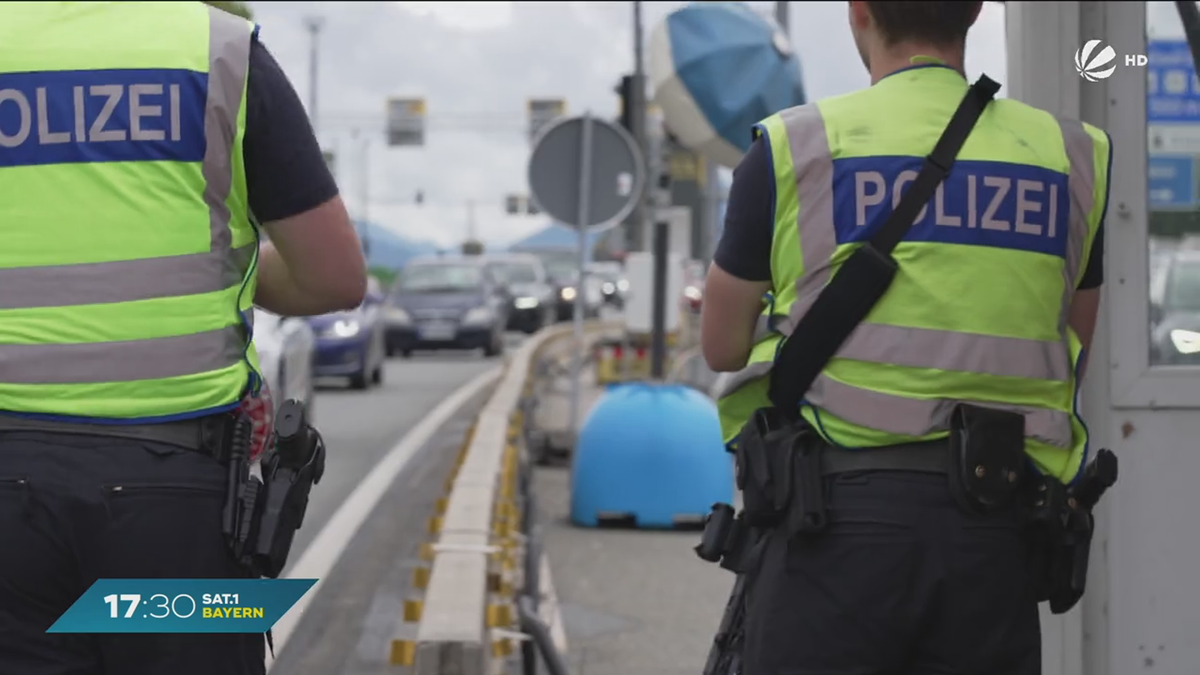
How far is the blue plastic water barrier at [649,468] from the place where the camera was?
1143 centimetres

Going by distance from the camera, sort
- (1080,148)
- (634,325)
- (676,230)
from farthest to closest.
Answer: (676,230)
(634,325)
(1080,148)

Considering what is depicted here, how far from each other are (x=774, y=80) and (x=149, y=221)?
9849mm

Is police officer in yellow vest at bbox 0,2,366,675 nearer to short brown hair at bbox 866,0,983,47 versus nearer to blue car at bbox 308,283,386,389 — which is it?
short brown hair at bbox 866,0,983,47

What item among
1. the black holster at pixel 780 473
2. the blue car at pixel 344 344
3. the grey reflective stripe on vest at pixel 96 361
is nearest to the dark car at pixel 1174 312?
the black holster at pixel 780 473

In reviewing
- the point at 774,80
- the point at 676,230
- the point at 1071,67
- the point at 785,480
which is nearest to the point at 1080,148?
the point at 785,480

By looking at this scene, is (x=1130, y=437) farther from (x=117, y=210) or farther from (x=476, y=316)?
(x=476, y=316)

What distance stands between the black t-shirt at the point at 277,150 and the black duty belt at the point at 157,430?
0.33 m

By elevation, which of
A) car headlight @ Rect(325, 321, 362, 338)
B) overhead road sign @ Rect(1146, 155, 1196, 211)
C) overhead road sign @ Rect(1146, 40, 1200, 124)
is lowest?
car headlight @ Rect(325, 321, 362, 338)

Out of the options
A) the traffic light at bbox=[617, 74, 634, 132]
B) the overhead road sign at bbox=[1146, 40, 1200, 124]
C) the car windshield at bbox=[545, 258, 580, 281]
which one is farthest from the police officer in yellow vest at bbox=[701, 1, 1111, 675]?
the car windshield at bbox=[545, 258, 580, 281]

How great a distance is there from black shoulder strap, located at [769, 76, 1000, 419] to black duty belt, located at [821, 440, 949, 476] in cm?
13

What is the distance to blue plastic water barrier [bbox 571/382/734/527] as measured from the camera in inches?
450

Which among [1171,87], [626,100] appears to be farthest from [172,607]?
[626,100]

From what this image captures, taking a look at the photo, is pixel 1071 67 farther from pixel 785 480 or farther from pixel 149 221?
pixel 149 221

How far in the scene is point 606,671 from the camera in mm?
7492
